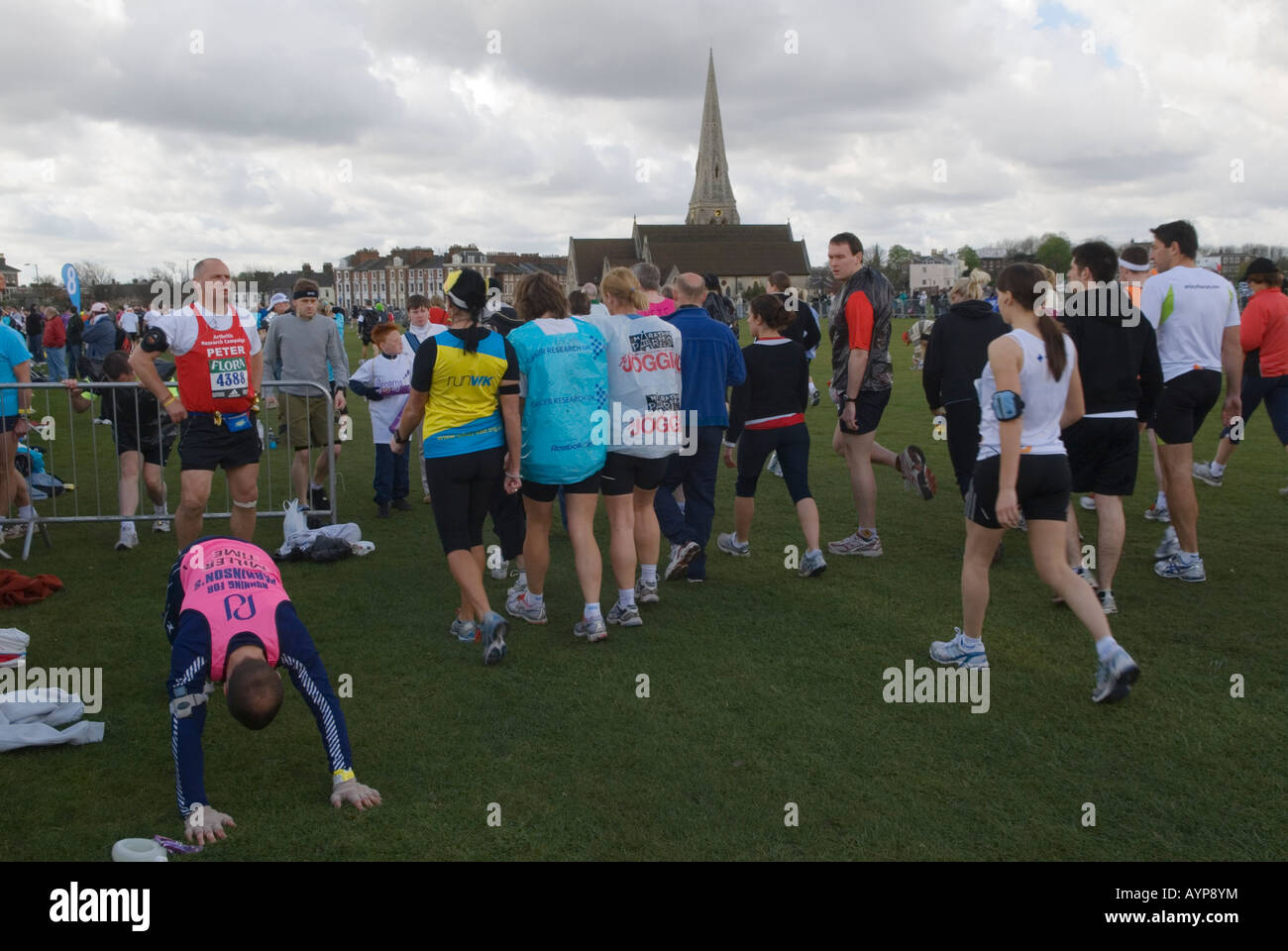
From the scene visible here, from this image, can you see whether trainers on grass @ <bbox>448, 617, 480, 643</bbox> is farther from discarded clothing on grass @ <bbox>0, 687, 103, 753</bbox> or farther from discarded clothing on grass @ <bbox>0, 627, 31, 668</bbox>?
discarded clothing on grass @ <bbox>0, 627, 31, 668</bbox>

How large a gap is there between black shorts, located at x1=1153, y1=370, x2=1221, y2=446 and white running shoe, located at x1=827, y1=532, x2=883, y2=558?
215cm

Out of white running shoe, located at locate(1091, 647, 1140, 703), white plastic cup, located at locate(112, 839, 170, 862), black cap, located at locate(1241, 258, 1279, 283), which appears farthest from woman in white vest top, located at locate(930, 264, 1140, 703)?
black cap, located at locate(1241, 258, 1279, 283)

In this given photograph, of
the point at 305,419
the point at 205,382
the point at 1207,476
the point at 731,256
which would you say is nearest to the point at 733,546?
the point at 205,382

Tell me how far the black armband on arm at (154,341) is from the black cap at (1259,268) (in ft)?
29.0

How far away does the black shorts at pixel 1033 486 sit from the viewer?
194 inches

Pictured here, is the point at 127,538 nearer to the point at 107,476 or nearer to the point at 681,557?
the point at 107,476

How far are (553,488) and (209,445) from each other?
7.72 feet

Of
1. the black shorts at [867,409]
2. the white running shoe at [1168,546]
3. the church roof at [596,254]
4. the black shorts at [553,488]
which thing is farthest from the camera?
the church roof at [596,254]

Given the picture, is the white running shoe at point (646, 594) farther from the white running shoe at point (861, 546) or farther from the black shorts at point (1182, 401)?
Answer: the black shorts at point (1182, 401)

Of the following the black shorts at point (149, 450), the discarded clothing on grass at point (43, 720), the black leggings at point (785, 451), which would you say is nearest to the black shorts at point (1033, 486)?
the black leggings at point (785, 451)

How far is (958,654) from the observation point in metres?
5.47

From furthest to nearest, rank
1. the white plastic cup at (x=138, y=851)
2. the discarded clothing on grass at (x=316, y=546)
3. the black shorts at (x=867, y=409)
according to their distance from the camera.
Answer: the discarded clothing on grass at (x=316, y=546) → the black shorts at (x=867, y=409) → the white plastic cup at (x=138, y=851)

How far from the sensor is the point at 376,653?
19.5 ft
